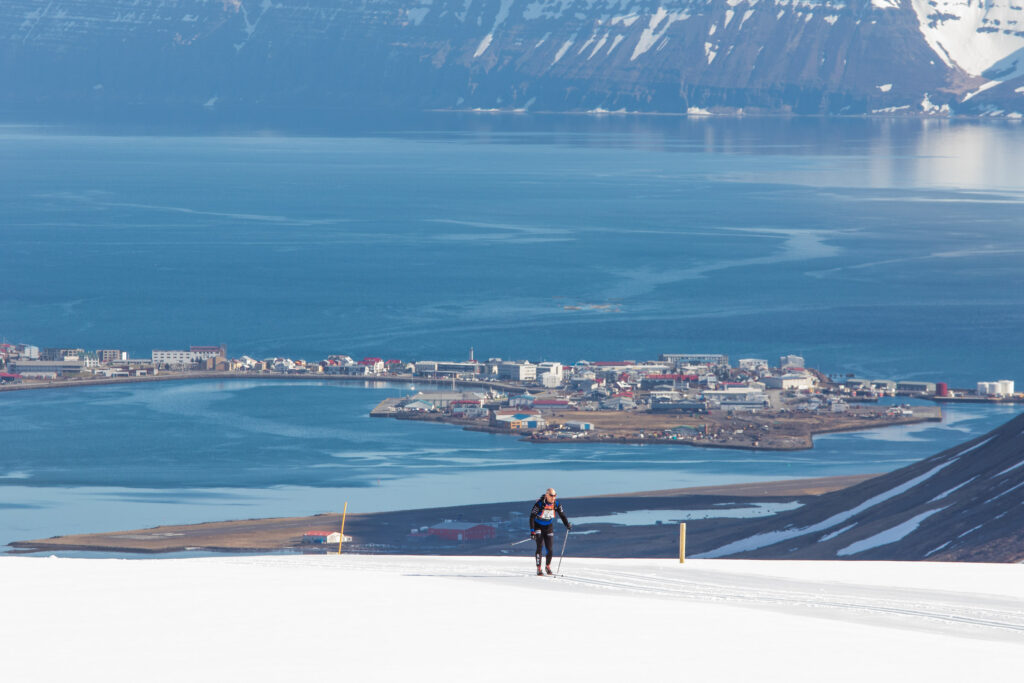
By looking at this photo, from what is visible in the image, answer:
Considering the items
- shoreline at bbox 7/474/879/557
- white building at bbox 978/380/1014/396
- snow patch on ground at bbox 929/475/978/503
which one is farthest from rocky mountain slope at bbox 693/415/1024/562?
white building at bbox 978/380/1014/396

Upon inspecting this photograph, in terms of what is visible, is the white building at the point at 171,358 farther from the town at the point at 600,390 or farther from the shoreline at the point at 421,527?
the shoreline at the point at 421,527

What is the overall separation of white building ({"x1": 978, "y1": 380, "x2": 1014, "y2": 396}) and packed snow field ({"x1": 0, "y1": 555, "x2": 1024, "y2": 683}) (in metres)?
49.7

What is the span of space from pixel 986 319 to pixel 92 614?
244 feet

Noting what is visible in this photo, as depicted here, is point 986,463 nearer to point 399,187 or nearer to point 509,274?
point 509,274

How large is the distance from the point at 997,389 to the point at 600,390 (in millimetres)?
15288

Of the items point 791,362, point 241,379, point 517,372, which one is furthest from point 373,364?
point 791,362

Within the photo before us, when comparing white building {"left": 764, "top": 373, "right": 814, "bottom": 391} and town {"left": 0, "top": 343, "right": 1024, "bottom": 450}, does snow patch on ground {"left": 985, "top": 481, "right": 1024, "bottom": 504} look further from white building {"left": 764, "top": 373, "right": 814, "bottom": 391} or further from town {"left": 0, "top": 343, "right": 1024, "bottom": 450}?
white building {"left": 764, "top": 373, "right": 814, "bottom": 391}

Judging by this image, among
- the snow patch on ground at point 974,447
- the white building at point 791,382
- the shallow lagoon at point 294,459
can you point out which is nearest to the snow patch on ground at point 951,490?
the snow patch on ground at point 974,447

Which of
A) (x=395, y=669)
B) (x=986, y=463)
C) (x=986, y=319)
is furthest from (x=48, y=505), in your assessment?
(x=986, y=319)

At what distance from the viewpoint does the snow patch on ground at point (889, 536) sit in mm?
26414

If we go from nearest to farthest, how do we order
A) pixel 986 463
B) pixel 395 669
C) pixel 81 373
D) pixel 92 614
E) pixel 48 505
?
pixel 395 669, pixel 92 614, pixel 986 463, pixel 48 505, pixel 81 373

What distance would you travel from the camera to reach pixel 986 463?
2952 centimetres

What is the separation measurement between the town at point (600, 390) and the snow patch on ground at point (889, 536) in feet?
96.3

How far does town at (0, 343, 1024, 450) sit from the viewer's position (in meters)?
61.0
